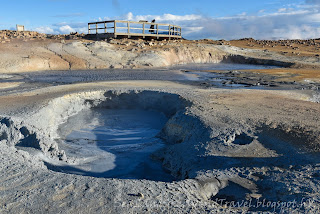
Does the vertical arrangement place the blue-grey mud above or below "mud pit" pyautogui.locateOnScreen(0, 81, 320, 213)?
below

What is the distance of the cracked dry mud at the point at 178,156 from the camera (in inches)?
119

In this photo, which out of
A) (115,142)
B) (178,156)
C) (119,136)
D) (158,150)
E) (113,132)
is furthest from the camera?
(113,132)

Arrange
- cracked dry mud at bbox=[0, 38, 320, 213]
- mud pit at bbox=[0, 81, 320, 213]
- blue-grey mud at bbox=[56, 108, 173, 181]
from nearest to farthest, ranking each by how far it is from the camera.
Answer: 1. cracked dry mud at bbox=[0, 38, 320, 213]
2. mud pit at bbox=[0, 81, 320, 213]
3. blue-grey mud at bbox=[56, 108, 173, 181]

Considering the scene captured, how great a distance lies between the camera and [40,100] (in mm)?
7426

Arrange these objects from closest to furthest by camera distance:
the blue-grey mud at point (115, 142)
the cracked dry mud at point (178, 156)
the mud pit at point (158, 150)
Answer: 1. the cracked dry mud at point (178, 156)
2. the mud pit at point (158, 150)
3. the blue-grey mud at point (115, 142)

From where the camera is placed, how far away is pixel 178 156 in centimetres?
509

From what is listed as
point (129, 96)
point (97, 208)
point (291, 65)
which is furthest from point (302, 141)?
point (291, 65)

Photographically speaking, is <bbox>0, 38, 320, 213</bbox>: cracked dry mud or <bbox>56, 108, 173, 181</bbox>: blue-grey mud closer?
<bbox>0, 38, 320, 213</bbox>: cracked dry mud

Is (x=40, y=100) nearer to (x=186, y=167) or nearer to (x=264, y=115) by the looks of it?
(x=186, y=167)

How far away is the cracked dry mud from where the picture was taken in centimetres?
303

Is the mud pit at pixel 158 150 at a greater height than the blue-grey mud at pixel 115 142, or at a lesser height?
greater

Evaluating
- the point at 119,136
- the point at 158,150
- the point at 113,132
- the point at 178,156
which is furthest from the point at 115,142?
the point at 178,156

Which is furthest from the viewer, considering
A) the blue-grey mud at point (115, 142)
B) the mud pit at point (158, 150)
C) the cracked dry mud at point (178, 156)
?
the blue-grey mud at point (115, 142)

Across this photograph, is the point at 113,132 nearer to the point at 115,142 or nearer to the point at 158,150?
the point at 115,142
